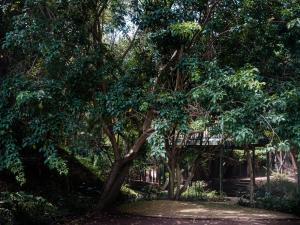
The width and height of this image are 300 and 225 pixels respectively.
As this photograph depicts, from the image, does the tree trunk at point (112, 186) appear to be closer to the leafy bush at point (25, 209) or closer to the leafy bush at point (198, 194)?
the leafy bush at point (25, 209)

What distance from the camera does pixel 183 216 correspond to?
9.28 meters

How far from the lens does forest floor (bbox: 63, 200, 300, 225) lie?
8812 millimetres

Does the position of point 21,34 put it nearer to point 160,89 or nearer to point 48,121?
point 48,121

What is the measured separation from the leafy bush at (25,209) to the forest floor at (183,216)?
26.0 inches

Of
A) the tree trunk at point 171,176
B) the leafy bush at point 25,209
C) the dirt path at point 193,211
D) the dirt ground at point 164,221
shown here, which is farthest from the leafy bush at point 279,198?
the leafy bush at point 25,209

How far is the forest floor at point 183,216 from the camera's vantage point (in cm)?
881

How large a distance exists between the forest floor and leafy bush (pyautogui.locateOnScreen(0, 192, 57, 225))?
0.66 meters

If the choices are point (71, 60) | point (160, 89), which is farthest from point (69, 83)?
point (160, 89)

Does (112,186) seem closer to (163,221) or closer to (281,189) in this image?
(163,221)

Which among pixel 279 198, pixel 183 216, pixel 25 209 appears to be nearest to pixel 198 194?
pixel 279 198

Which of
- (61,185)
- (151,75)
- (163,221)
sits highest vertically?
(151,75)

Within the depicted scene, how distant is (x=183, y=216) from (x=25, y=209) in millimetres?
3493

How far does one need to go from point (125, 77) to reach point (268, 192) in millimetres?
6296

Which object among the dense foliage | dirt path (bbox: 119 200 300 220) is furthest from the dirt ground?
the dense foliage
